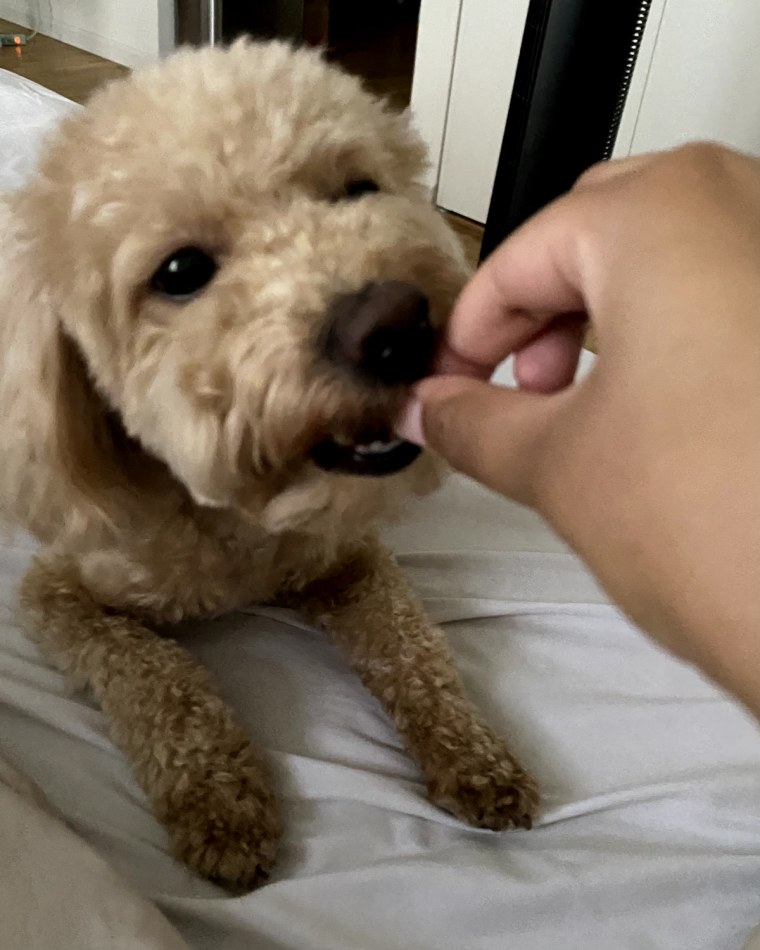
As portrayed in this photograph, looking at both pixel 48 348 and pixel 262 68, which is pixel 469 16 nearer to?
pixel 262 68

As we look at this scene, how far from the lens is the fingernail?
556 millimetres

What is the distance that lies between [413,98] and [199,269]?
6.28 feet

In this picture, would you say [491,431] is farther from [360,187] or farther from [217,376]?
[360,187]

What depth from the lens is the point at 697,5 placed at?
194 cm

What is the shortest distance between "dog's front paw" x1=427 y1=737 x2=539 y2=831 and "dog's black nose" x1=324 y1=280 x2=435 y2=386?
435mm

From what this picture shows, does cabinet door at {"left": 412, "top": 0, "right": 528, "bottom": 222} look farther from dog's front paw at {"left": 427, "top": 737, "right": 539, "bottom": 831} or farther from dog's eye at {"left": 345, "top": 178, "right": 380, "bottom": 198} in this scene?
dog's front paw at {"left": 427, "top": 737, "right": 539, "bottom": 831}

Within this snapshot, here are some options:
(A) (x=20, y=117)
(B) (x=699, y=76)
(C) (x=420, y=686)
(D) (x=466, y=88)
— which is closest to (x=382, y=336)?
(C) (x=420, y=686)

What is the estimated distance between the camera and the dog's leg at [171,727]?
0.78 meters

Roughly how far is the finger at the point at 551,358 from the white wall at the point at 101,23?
306cm

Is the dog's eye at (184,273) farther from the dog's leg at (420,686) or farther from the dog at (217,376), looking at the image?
the dog's leg at (420,686)

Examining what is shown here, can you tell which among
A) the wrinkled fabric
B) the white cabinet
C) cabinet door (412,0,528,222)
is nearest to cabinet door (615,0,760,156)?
the white cabinet

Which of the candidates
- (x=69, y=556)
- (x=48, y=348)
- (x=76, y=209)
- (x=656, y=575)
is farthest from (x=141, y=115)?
(x=656, y=575)

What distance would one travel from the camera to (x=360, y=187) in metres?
0.85

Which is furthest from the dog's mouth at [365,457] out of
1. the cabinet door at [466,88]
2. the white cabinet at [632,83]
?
the cabinet door at [466,88]
